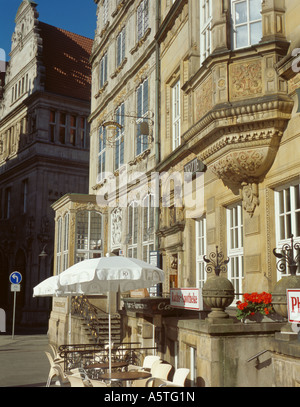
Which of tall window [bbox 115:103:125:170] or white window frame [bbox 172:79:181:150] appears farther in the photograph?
tall window [bbox 115:103:125:170]

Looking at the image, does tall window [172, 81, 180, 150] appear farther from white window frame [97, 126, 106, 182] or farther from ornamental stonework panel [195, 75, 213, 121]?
white window frame [97, 126, 106, 182]

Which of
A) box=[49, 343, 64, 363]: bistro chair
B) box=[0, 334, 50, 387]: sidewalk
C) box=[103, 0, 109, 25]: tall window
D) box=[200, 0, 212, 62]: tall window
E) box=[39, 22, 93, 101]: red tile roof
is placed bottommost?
box=[0, 334, 50, 387]: sidewalk

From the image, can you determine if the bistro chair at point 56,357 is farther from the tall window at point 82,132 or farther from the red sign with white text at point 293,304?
the tall window at point 82,132

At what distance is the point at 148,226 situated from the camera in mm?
18797

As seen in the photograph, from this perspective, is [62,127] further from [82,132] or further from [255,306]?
[255,306]

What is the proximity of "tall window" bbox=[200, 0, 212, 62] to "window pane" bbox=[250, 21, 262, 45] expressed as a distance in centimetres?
195

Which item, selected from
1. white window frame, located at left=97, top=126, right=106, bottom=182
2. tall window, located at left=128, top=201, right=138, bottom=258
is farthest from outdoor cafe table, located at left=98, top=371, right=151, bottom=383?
white window frame, located at left=97, top=126, right=106, bottom=182

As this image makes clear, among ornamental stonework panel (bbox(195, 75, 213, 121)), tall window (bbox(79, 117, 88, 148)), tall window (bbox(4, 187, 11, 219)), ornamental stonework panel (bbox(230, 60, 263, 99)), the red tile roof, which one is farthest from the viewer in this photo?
tall window (bbox(4, 187, 11, 219))

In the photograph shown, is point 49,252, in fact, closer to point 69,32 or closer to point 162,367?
point 69,32

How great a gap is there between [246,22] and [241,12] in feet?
0.97

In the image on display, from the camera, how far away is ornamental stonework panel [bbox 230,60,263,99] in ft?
33.9

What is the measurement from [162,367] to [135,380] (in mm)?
567

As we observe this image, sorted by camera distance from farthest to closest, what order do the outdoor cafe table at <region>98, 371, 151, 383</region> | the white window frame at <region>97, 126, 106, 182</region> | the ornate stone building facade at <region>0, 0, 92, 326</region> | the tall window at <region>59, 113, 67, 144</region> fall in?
the tall window at <region>59, 113, 67, 144</region>
the ornate stone building facade at <region>0, 0, 92, 326</region>
the white window frame at <region>97, 126, 106, 182</region>
the outdoor cafe table at <region>98, 371, 151, 383</region>

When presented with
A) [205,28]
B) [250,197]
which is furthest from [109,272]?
[205,28]
